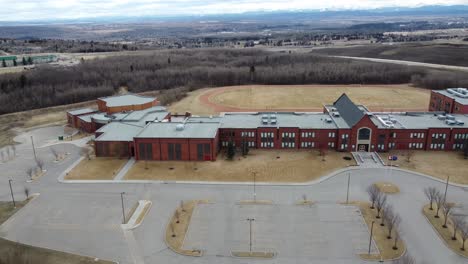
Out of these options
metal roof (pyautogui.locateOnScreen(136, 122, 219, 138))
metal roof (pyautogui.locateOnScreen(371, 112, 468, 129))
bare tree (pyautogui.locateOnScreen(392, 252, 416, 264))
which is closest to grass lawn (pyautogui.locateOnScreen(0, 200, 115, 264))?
metal roof (pyautogui.locateOnScreen(136, 122, 219, 138))

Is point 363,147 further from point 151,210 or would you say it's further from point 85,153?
point 85,153

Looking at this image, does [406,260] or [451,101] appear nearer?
[406,260]

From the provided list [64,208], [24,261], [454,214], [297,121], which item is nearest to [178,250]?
[24,261]

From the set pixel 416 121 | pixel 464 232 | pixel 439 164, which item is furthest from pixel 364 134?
pixel 464 232

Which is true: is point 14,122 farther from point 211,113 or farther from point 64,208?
point 64,208

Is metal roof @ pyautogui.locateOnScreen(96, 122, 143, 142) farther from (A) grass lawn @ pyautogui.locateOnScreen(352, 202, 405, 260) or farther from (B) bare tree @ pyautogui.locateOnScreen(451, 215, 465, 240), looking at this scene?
(B) bare tree @ pyautogui.locateOnScreen(451, 215, 465, 240)

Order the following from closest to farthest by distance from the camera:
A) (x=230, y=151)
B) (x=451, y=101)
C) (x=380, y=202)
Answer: (x=380, y=202) → (x=230, y=151) → (x=451, y=101)

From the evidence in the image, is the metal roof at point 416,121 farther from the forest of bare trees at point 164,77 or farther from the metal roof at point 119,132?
the forest of bare trees at point 164,77
